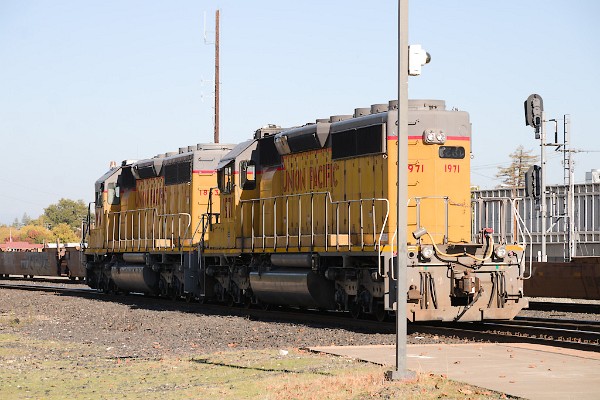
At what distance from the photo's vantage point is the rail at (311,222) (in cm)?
1873

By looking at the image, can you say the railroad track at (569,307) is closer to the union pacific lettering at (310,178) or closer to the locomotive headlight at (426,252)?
the union pacific lettering at (310,178)

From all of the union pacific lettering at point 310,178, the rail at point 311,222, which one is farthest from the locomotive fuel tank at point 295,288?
the union pacific lettering at point 310,178

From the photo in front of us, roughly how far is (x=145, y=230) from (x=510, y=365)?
783 inches

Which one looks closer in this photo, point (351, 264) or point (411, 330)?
point (411, 330)

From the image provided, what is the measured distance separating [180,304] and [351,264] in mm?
8467

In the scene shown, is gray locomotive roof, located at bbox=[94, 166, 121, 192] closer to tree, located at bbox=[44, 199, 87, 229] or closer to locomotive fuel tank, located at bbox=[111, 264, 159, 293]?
locomotive fuel tank, located at bbox=[111, 264, 159, 293]

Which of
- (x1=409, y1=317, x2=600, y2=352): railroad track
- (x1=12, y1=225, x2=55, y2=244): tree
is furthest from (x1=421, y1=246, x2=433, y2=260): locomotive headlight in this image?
(x1=12, y1=225, x2=55, y2=244): tree

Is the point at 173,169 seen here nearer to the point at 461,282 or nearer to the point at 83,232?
the point at 83,232

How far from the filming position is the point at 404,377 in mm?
10656

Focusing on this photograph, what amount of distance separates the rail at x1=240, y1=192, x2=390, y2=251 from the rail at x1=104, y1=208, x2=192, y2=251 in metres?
4.71

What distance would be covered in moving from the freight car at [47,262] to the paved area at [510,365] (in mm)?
29204

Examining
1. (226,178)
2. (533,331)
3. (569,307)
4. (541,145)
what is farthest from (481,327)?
(541,145)

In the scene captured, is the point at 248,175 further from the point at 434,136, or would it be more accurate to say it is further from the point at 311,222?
the point at 434,136

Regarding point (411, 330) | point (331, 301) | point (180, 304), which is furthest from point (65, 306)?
point (411, 330)
